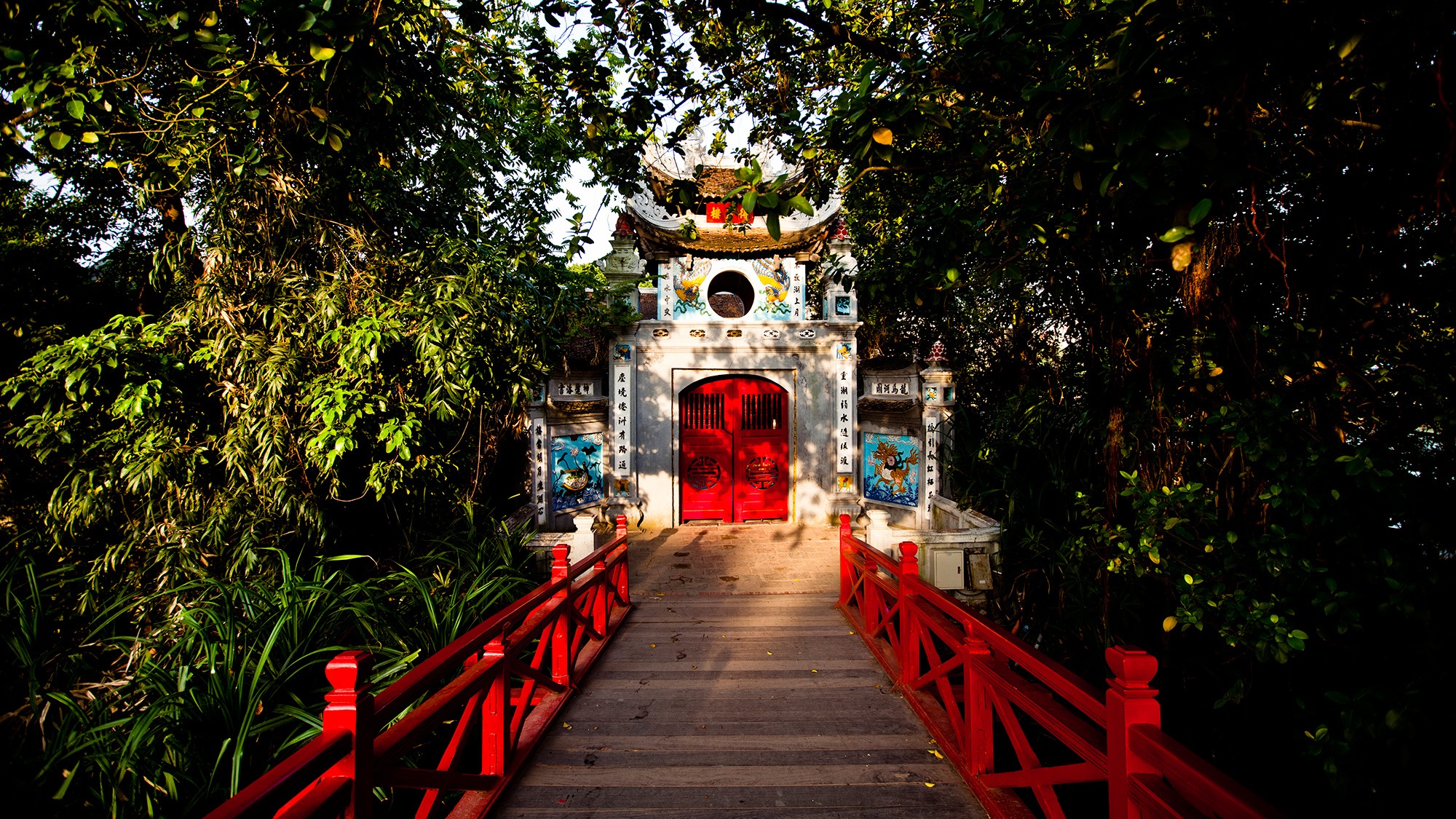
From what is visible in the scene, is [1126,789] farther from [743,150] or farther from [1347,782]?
[743,150]

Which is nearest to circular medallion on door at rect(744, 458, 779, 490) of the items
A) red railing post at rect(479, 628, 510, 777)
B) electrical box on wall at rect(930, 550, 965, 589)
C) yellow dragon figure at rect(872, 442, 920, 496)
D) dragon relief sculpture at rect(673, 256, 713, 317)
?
yellow dragon figure at rect(872, 442, 920, 496)

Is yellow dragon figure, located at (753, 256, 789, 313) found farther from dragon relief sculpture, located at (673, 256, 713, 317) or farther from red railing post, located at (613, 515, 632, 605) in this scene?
red railing post, located at (613, 515, 632, 605)

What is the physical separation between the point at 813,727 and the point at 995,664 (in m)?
1.17

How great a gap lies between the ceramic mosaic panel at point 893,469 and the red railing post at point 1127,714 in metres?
6.58

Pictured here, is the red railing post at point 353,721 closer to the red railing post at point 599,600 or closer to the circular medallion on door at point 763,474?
the red railing post at point 599,600

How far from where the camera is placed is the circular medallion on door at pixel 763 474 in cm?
923

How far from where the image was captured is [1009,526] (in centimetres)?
638

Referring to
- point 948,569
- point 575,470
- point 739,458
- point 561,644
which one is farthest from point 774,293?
point 561,644

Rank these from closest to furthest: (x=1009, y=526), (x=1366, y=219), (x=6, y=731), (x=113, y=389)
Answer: (x=1366, y=219)
(x=6, y=731)
(x=113, y=389)
(x=1009, y=526)

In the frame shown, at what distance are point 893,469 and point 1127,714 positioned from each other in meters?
6.98

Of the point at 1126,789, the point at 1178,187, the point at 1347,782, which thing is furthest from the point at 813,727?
the point at 1178,187

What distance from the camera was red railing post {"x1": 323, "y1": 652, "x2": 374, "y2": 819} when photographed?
1825 millimetres

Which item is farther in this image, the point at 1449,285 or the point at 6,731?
the point at 6,731

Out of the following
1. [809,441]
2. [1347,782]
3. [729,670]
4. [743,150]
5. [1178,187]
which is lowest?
[729,670]
